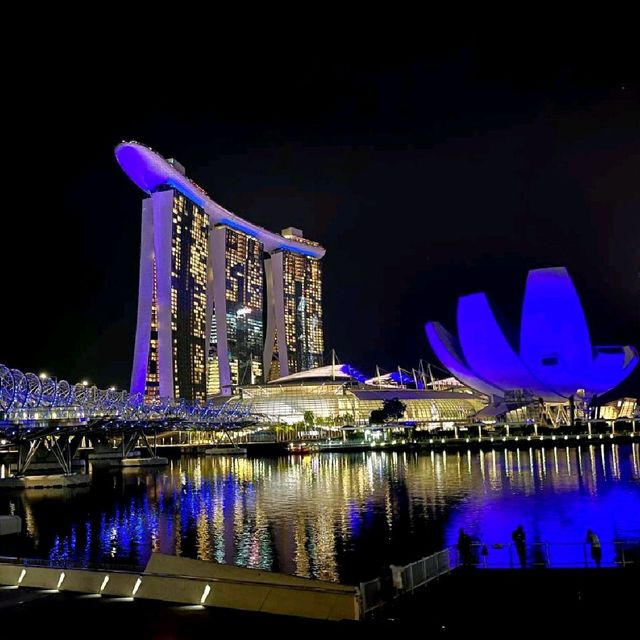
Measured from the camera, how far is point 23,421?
3181 cm

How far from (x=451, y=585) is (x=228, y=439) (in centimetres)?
7243

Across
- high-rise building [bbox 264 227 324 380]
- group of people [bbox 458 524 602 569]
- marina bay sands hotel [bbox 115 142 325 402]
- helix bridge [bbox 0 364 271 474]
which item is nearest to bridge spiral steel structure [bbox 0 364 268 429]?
helix bridge [bbox 0 364 271 474]

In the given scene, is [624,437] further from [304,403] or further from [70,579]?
[70,579]

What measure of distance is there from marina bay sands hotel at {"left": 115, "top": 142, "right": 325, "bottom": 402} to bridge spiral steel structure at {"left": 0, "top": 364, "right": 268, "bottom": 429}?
111 ft

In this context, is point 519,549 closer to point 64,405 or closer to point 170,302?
point 64,405

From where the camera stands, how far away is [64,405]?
37.4m

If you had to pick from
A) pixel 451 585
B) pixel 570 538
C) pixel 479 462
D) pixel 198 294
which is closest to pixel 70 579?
pixel 451 585

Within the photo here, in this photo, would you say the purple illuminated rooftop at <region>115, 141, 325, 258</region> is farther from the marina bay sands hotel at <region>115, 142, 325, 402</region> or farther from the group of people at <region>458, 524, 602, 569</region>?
the group of people at <region>458, 524, 602, 569</region>

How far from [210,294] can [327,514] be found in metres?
91.2

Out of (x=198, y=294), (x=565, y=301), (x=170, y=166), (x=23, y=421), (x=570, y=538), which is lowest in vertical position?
(x=570, y=538)

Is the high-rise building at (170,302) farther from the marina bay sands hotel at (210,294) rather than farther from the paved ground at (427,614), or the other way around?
the paved ground at (427,614)

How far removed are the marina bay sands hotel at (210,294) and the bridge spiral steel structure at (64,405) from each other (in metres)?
33.8

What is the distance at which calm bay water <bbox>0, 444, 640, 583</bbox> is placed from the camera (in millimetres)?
16266

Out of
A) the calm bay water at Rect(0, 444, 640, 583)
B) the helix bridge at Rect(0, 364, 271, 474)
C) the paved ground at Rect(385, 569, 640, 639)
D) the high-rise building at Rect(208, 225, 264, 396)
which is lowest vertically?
the calm bay water at Rect(0, 444, 640, 583)
